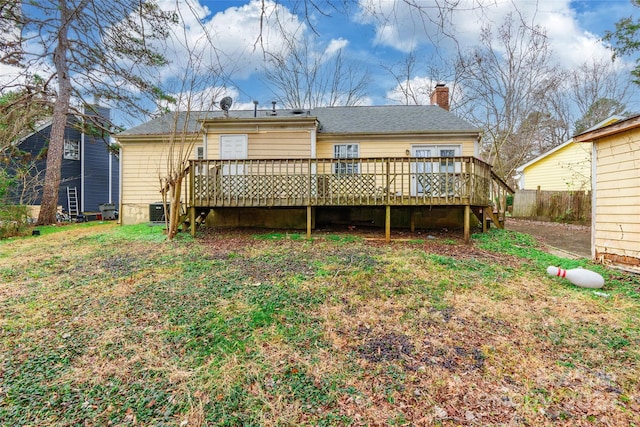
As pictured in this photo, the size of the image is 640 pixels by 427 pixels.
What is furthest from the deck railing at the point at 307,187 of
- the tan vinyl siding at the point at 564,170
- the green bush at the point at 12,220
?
the tan vinyl siding at the point at 564,170

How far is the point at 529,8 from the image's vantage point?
202cm

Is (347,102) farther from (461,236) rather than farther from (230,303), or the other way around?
(230,303)

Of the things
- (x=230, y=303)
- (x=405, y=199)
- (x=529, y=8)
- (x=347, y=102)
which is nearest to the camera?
(x=529, y=8)

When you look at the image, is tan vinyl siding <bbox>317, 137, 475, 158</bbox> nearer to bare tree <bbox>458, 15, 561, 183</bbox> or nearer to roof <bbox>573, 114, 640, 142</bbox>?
roof <bbox>573, 114, 640, 142</bbox>

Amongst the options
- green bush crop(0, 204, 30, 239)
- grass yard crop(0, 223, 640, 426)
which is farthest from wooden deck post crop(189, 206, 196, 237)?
green bush crop(0, 204, 30, 239)

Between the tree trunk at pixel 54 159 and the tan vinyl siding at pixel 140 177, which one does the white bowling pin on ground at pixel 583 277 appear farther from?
the tree trunk at pixel 54 159

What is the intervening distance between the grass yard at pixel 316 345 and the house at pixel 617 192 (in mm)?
489

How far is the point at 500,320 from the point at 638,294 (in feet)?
8.10

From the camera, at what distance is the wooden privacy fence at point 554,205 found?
12.9 meters

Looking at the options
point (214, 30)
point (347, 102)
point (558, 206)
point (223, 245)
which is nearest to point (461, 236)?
point (223, 245)

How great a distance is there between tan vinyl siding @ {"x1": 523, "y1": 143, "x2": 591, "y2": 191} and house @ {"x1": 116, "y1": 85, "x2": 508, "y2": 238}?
25.3 ft

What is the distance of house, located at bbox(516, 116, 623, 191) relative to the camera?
48.7 feet

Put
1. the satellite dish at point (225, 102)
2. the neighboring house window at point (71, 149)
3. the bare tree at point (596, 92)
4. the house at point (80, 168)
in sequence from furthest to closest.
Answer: the bare tree at point (596, 92)
the neighboring house window at point (71, 149)
the house at point (80, 168)
the satellite dish at point (225, 102)

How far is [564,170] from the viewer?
53.7 ft
